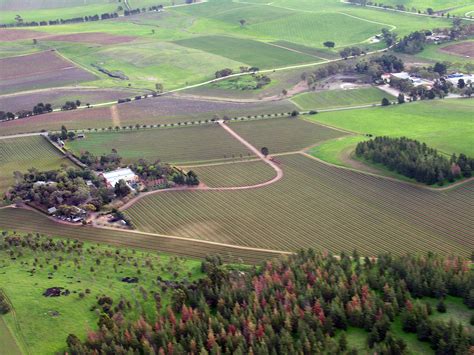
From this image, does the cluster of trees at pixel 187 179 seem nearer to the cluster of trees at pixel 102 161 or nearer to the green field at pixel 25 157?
the cluster of trees at pixel 102 161

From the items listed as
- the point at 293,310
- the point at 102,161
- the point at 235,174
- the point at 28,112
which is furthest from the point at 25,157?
the point at 293,310

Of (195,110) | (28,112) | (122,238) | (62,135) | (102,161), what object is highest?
(28,112)

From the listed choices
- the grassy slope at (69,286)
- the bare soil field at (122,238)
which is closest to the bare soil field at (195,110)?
the bare soil field at (122,238)

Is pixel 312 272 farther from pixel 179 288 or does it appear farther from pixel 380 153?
pixel 380 153

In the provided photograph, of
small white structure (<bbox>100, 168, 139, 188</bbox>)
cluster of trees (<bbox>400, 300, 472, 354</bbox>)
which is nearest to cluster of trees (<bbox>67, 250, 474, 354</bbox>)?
cluster of trees (<bbox>400, 300, 472, 354</bbox>)

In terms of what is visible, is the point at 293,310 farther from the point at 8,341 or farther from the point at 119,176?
the point at 119,176
